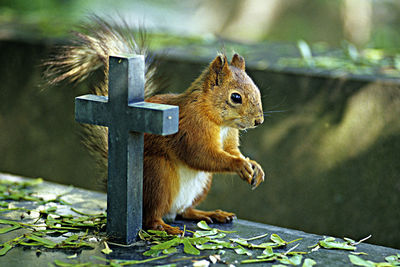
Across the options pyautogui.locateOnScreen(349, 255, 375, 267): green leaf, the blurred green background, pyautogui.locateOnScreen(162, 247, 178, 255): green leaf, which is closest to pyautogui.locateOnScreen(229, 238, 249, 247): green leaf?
pyautogui.locateOnScreen(162, 247, 178, 255): green leaf

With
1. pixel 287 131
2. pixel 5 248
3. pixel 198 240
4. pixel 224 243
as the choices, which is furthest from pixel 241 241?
pixel 287 131

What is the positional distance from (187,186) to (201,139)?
0.26 metres

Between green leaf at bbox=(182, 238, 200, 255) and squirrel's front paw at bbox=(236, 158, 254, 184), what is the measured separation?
1.10 feet

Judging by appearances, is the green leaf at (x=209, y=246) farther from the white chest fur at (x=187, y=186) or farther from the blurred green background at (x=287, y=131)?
the blurred green background at (x=287, y=131)

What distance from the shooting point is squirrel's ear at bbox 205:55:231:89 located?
99.0 inches

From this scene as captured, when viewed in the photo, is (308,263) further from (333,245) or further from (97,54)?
(97,54)

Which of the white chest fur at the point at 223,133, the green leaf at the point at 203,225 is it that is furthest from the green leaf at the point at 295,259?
the white chest fur at the point at 223,133

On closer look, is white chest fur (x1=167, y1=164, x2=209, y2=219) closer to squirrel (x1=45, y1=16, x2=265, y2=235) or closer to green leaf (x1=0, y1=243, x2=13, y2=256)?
squirrel (x1=45, y1=16, x2=265, y2=235)

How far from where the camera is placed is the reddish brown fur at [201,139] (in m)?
2.44

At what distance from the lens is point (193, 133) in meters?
2.46

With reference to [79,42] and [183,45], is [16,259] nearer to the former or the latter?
[79,42]

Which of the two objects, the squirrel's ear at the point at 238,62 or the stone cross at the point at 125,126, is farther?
the squirrel's ear at the point at 238,62

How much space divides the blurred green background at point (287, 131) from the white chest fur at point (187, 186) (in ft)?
3.38

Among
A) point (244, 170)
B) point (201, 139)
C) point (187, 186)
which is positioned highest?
point (201, 139)
